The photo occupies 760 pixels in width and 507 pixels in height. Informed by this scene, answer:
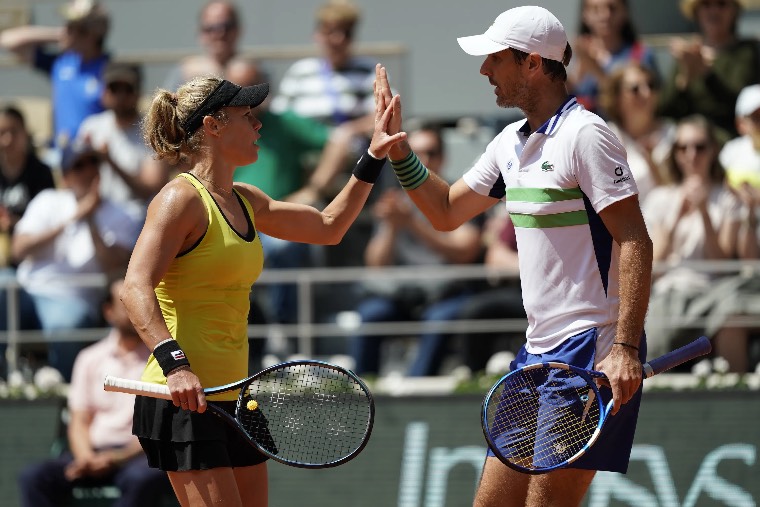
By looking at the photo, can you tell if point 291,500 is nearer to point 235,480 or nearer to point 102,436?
point 102,436

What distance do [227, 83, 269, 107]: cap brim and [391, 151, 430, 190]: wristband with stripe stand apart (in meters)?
0.61

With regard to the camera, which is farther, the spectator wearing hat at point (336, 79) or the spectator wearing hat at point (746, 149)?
the spectator wearing hat at point (336, 79)

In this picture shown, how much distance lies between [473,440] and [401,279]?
4.20 feet

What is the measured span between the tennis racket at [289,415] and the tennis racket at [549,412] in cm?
45

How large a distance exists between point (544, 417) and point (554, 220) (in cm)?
65

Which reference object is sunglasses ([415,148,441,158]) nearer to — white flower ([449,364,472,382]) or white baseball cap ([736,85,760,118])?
white flower ([449,364,472,382])

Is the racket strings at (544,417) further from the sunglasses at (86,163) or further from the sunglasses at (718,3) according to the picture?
the sunglasses at (718,3)

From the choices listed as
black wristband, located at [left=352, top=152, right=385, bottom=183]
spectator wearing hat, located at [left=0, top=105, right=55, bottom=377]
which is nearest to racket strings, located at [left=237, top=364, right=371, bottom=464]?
black wristband, located at [left=352, top=152, right=385, bottom=183]

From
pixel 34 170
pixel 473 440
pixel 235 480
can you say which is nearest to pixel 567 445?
pixel 235 480

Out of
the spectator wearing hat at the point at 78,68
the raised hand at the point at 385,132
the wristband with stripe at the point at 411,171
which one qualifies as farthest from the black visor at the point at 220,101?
the spectator wearing hat at the point at 78,68

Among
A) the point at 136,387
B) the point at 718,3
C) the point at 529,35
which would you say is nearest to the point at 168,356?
the point at 136,387

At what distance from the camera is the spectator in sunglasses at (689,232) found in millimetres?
7539

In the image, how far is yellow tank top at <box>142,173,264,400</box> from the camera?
14.2ft

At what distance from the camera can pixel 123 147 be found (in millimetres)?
8891
